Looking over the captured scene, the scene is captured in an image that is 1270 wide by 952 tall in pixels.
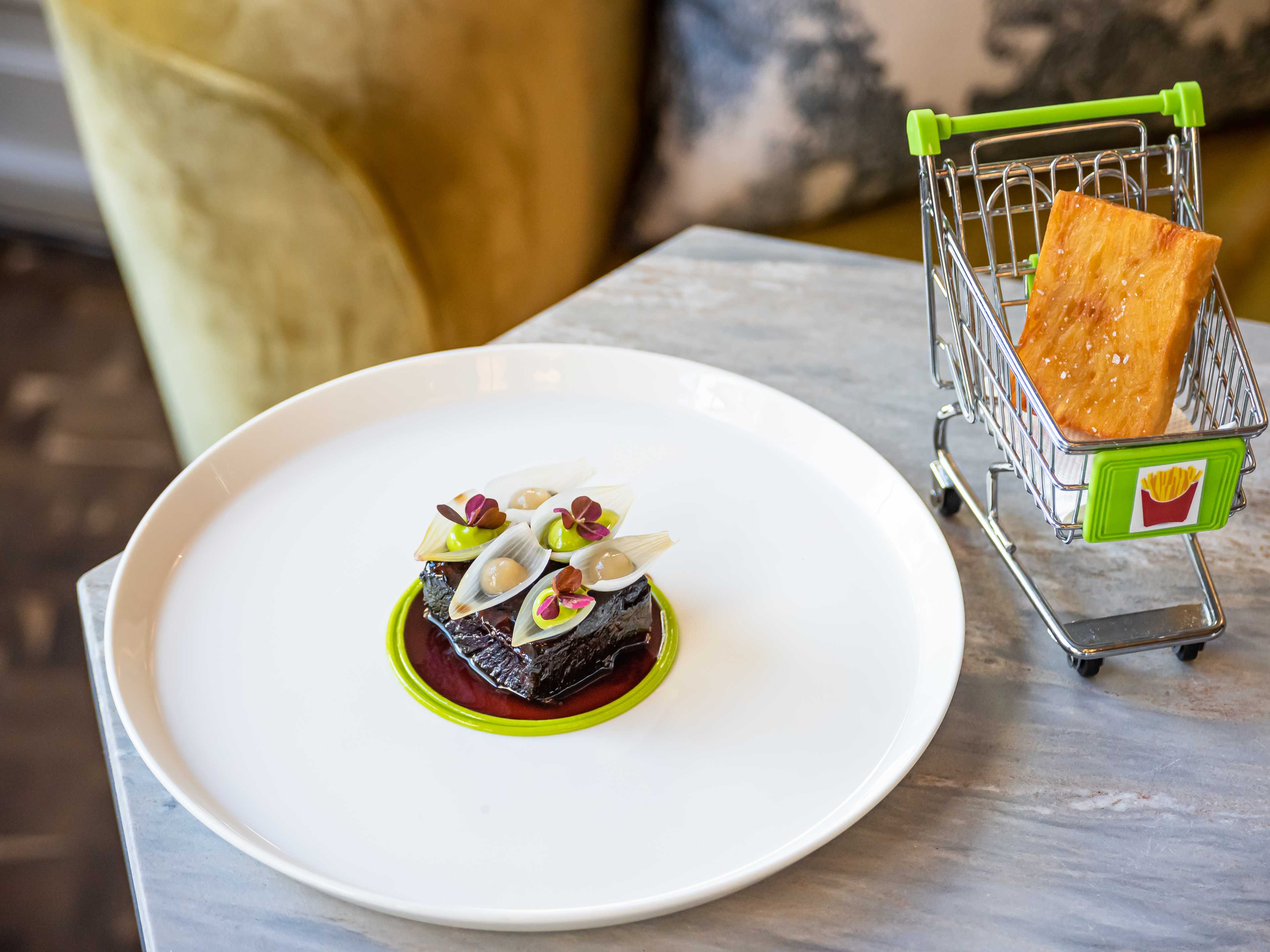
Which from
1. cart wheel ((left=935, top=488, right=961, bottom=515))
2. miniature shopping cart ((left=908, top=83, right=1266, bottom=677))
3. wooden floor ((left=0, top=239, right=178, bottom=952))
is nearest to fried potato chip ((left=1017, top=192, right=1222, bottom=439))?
miniature shopping cart ((left=908, top=83, right=1266, bottom=677))

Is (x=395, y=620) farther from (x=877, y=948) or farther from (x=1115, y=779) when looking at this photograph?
(x=1115, y=779)

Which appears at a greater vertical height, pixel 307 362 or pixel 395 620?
pixel 395 620

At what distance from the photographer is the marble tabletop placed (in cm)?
53

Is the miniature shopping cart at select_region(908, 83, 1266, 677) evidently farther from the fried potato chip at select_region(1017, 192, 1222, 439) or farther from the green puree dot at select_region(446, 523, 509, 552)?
the green puree dot at select_region(446, 523, 509, 552)

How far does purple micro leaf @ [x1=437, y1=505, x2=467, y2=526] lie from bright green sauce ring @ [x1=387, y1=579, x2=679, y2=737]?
55 millimetres

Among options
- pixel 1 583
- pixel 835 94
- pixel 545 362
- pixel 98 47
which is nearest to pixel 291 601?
pixel 545 362

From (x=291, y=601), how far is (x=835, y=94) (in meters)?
1.24

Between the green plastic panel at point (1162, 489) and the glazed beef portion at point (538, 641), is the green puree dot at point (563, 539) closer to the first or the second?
the glazed beef portion at point (538, 641)

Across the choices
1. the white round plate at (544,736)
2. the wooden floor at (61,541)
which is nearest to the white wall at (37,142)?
the wooden floor at (61,541)

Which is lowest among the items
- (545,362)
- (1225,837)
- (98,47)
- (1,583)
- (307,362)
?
(1,583)

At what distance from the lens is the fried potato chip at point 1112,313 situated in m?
0.63

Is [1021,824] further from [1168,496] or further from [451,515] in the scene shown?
[451,515]

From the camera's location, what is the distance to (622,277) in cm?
117

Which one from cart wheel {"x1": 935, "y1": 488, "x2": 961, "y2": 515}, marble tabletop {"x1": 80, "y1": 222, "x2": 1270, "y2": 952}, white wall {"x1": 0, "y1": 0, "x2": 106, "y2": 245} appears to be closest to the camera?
marble tabletop {"x1": 80, "y1": 222, "x2": 1270, "y2": 952}
